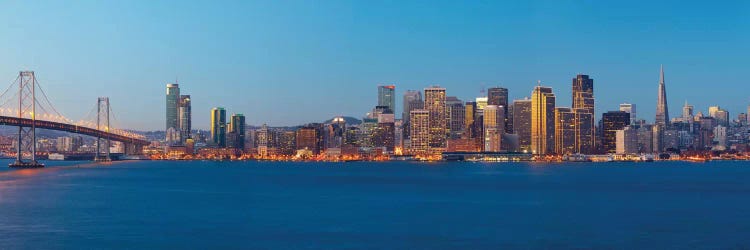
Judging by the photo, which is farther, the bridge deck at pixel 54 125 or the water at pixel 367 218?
the bridge deck at pixel 54 125

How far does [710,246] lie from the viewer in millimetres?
34156

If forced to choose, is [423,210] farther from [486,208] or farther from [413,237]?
[413,237]

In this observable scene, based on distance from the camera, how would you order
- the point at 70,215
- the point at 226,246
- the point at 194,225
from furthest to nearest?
the point at 70,215 → the point at 194,225 → the point at 226,246

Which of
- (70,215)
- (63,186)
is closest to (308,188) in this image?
(63,186)

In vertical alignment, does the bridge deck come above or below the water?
above

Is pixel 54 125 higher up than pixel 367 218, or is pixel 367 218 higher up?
pixel 54 125

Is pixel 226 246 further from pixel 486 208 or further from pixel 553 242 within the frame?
pixel 486 208

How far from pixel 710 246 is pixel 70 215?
2982 cm

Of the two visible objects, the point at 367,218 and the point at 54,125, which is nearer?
the point at 367,218

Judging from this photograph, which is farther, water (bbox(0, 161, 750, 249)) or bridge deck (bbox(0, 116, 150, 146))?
bridge deck (bbox(0, 116, 150, 146))

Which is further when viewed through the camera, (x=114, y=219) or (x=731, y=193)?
(x=731, y=193)

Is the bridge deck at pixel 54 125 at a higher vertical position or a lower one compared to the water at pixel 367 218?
higher

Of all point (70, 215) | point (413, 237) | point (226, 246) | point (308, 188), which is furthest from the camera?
point (308, 188)

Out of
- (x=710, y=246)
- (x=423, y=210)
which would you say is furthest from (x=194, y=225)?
(x=710, y=246)
